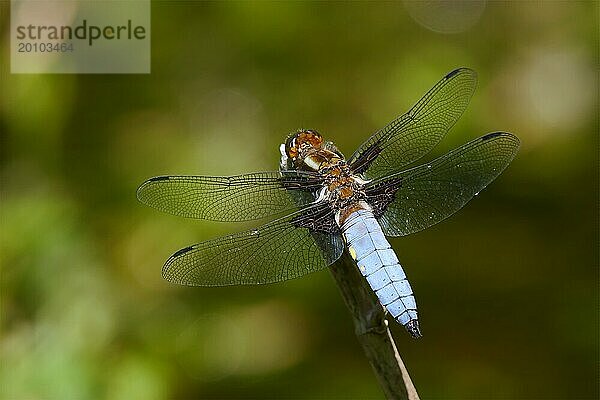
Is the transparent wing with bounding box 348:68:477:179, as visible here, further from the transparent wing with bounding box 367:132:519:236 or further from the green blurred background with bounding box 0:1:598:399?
the green blurred background with bounding box 0:1:598:399

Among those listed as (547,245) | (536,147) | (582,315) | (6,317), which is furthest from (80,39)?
(582,315)

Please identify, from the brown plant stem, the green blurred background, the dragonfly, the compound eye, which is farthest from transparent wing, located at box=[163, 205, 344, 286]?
the green blurred background

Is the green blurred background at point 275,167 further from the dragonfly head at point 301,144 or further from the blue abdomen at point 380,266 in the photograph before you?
the blue abdomen at point 380,266

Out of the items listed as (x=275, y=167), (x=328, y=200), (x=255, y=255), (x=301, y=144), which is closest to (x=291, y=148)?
(x=301, y=144)

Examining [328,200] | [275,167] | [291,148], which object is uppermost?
[275,167]

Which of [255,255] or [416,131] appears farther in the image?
[416,131]

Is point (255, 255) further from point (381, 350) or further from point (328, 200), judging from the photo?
point (381, 350)
